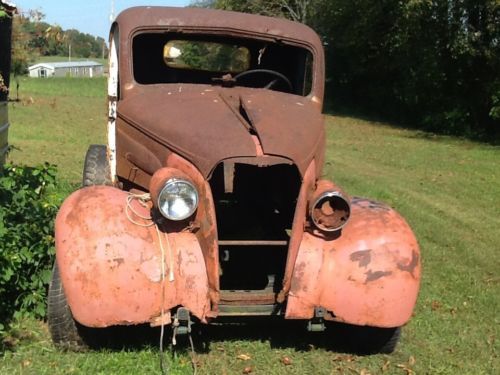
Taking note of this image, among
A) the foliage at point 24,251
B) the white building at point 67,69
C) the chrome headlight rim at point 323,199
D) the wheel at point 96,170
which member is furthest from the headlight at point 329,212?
the white building at point 67,69

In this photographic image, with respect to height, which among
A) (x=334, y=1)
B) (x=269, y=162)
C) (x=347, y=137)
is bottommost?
(x=347, y=137)

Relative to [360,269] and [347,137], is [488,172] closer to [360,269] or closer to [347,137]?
[347,137]

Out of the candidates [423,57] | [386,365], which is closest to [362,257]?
[386,365]

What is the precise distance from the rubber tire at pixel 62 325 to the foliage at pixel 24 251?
0.35 m

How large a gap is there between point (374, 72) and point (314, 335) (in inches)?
1025

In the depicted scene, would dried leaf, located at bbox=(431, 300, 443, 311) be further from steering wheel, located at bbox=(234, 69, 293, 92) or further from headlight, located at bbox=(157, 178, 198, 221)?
headlight, located at bbox=(157, 178, 198, 221)

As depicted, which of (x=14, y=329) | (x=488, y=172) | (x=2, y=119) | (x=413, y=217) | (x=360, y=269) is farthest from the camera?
(x=488, y=172)

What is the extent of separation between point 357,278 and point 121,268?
1360mm

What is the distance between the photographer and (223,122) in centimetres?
432

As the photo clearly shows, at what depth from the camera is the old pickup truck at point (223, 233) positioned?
386 cm

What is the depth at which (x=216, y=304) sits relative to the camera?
3973 millimetres

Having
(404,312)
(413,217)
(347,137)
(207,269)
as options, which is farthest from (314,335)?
(347,137)

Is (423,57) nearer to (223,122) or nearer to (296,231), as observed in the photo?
(223,122)

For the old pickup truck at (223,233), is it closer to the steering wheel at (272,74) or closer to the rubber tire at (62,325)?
the rubber tire at (62,325)
